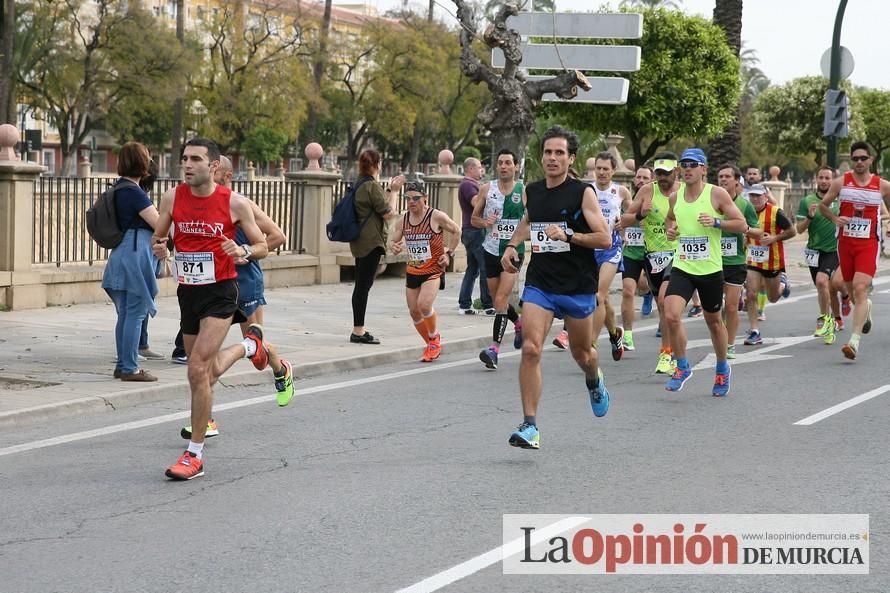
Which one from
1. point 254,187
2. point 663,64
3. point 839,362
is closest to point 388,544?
point 839,362

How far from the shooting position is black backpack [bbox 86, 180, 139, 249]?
11016mm

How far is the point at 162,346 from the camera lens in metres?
12.8

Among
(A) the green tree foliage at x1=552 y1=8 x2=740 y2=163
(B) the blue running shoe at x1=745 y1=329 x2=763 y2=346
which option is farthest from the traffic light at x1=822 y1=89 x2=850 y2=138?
(B) the blue running shoe at x1=745 y1=329 x2=763 y2=346

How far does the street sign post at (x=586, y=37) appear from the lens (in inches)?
657

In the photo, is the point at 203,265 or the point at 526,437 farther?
the point at 526,437

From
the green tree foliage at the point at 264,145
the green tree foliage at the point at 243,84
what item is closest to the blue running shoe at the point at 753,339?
the green tree foliage at the point at 243,84

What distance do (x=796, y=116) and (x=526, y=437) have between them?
152 ft

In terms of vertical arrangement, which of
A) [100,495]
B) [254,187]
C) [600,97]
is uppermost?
[600,97]

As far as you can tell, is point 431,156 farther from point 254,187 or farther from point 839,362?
point 839,362

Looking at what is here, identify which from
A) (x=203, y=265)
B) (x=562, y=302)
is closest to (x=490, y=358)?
(x=562, y=302)

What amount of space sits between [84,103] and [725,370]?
50.6m

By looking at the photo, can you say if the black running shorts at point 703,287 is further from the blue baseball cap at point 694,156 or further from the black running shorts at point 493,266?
the black running shorts at point 493,266

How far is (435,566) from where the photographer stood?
5.73m

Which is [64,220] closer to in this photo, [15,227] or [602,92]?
[15,227]
